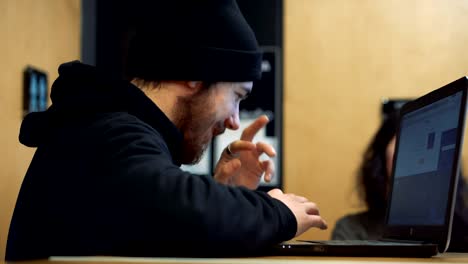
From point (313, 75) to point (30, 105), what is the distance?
3.99 feet

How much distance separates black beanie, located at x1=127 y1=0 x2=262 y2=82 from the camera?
154 centimetres

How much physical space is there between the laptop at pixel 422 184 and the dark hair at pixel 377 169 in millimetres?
1237

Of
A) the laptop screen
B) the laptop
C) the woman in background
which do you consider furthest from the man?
the woman in background

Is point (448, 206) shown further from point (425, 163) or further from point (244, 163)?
point (244, 163)

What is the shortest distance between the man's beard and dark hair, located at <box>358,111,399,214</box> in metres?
1.29

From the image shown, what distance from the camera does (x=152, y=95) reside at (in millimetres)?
1625

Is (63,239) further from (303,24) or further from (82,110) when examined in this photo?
(303,24)

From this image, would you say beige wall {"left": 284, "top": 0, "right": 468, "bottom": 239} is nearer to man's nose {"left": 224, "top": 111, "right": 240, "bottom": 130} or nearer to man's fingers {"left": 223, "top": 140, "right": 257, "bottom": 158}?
man's fingers {"left": 223, "top": 140, "right": 257, "bottom": 158}

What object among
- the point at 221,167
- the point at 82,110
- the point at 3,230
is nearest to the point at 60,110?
the point at 82,110

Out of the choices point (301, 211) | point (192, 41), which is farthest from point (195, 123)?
point (301, 211)

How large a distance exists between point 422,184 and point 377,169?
150 cm

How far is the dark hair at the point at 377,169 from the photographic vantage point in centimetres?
292

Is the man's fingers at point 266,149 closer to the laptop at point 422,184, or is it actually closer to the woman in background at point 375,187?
the laptop at point 422,184

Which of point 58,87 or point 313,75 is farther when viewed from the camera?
point 313,75
